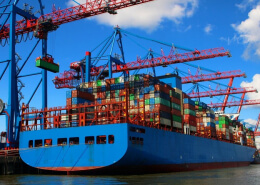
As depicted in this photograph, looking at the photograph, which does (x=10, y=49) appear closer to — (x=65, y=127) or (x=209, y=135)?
(x=65, y=127)

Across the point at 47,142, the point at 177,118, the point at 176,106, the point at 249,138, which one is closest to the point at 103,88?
the point at 47,142

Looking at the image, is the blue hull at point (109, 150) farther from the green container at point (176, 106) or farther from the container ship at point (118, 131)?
the green container at point (176, 106)

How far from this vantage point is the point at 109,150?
34469 millimetres

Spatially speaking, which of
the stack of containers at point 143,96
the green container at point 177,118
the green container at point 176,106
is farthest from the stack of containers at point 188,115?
the stack of containers at point 143,96

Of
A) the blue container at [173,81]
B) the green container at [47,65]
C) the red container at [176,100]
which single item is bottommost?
the red container at [176,100]

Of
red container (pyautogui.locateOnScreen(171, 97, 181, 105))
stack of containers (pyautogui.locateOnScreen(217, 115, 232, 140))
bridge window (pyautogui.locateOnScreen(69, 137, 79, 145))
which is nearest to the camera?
bridge window (pyautogui.locateOnScreen(69, 137, 79, 145))

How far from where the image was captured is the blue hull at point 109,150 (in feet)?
113

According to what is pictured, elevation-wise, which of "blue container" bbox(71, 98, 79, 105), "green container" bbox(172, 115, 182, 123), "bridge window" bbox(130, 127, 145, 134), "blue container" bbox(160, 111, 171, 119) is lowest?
"bridge window" bbox(130, 127, 145, 134)

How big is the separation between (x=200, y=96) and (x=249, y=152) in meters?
22.5

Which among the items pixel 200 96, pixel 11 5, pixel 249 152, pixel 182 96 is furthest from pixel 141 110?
pixel 249 152

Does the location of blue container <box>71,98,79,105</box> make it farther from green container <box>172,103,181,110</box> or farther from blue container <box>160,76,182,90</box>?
blue container <box>160,76,182,90</box>

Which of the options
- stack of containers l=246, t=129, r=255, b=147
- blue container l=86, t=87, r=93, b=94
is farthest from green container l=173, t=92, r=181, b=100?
stack of containers l=246, t=129, r=255, b=147

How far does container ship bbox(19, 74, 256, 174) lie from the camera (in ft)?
115

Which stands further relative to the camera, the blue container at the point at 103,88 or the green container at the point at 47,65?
the blue container at the point at 103,88
